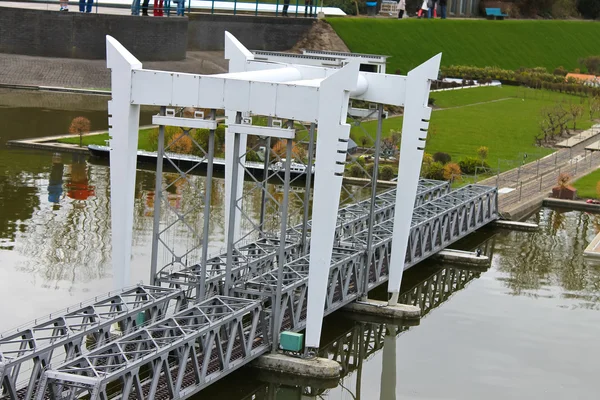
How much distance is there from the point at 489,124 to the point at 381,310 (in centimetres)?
4640

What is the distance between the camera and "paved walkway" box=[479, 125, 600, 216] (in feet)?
175

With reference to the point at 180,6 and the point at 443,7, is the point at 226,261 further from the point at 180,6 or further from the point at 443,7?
the point at 443,7

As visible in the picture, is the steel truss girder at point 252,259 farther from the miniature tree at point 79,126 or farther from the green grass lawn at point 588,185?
the miniature tree at point 79,126

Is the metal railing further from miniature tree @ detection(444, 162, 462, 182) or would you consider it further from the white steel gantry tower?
the white steel gantry tower

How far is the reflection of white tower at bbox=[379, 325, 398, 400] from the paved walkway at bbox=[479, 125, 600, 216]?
18.2 meters

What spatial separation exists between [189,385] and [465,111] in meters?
62.4

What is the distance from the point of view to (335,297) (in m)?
32.5

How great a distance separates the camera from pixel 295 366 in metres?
28.1

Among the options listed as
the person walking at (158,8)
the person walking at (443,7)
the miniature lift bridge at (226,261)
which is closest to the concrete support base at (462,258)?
the miniature lift bridge at (226,261)

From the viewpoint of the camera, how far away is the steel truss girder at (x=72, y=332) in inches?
917

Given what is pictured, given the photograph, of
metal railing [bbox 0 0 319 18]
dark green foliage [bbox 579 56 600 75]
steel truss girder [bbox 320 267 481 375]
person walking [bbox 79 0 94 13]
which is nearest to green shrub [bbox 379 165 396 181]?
steel truss girder [bbox 320 267 481 375]

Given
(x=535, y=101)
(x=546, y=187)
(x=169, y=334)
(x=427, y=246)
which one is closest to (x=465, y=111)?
(x=535, y=101)

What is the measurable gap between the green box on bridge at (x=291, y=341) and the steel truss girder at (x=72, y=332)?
8.73ft

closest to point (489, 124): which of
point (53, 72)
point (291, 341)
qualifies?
point (53, 72)
